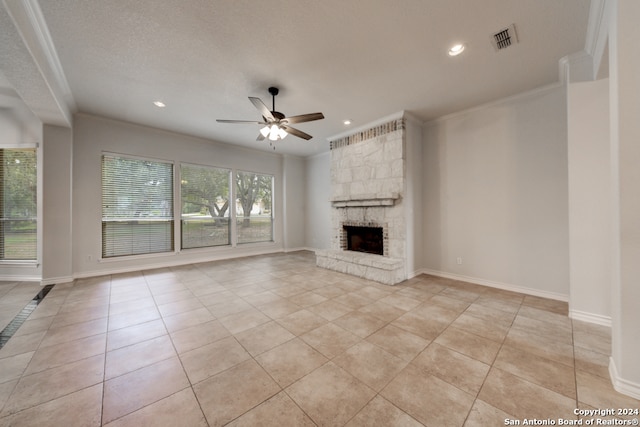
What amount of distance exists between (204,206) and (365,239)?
4.15m

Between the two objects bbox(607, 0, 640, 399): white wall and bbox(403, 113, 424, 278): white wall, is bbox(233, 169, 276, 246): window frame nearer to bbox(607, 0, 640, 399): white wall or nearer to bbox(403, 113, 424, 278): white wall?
bbox(403, 113, 424, 278): white wall

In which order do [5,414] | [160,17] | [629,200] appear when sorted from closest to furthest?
[5,414], [629,200], [160,17]

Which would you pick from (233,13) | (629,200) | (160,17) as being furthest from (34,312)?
(629,200)

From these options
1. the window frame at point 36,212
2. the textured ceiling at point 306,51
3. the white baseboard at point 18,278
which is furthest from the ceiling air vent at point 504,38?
the white baseboard at point 18,278

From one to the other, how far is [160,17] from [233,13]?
70 cm

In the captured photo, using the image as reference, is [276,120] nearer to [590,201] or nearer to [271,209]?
[590,201]

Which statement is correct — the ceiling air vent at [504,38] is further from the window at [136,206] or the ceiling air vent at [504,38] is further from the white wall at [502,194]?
the window at [136,206]

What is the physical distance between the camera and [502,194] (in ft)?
12.3

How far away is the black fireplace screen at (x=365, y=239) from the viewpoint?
4.89m

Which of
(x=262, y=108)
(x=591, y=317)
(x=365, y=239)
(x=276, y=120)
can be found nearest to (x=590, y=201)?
(x=591, y=317)

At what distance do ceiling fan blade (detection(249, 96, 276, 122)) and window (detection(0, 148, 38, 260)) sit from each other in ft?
15.8

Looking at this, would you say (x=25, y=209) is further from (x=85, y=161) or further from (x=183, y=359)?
(x=183, y=359)

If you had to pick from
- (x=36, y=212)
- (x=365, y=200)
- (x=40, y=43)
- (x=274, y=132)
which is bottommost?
(x=36, y=212)

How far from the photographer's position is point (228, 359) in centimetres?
202
